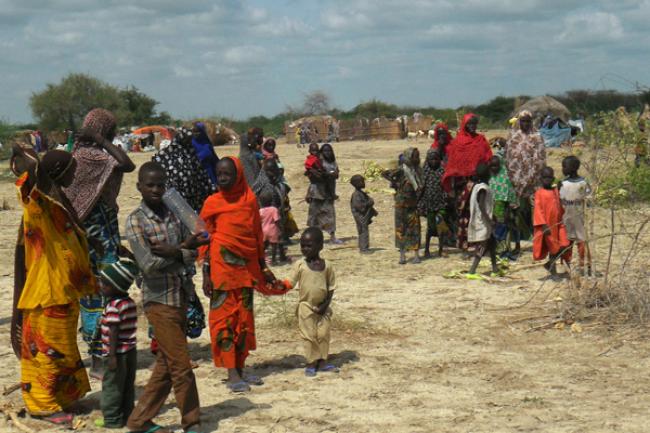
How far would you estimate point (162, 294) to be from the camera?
15.4 feet

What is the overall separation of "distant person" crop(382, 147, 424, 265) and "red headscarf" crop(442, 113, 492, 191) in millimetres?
378

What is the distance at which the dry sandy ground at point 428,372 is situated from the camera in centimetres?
490

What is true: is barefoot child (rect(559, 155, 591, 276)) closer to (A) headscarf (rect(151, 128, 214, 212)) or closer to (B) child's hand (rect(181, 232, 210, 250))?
(A) headscarf (rect(151, 128, 214, 212))

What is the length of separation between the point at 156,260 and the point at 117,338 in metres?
0.47

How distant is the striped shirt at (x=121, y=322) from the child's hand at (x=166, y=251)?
13.3 inches

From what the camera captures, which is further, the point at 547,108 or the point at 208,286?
the point at 547,108

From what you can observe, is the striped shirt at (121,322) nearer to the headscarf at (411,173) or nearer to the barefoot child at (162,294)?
the barefoot child at (162,294)

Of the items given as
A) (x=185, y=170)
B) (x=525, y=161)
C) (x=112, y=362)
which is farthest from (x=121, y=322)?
(x=525, y=161)

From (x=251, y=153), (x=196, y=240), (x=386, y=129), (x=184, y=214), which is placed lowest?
(x=196, y=240)

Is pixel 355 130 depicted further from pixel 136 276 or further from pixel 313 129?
pixel 136 276

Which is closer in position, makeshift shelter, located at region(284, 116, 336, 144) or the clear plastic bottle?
the clear plastic bottle

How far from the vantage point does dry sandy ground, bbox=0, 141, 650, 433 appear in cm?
490

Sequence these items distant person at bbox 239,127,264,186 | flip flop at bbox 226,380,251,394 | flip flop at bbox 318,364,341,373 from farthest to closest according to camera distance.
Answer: distant person at bbox 239,127,264,186 → flip flop at bbox 318,364,341,373 → flip flop at bbox 226,380,251,394

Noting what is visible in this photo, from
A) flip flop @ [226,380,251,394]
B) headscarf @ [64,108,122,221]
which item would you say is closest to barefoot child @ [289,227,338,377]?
flip flop @ [226,380,251,394]
